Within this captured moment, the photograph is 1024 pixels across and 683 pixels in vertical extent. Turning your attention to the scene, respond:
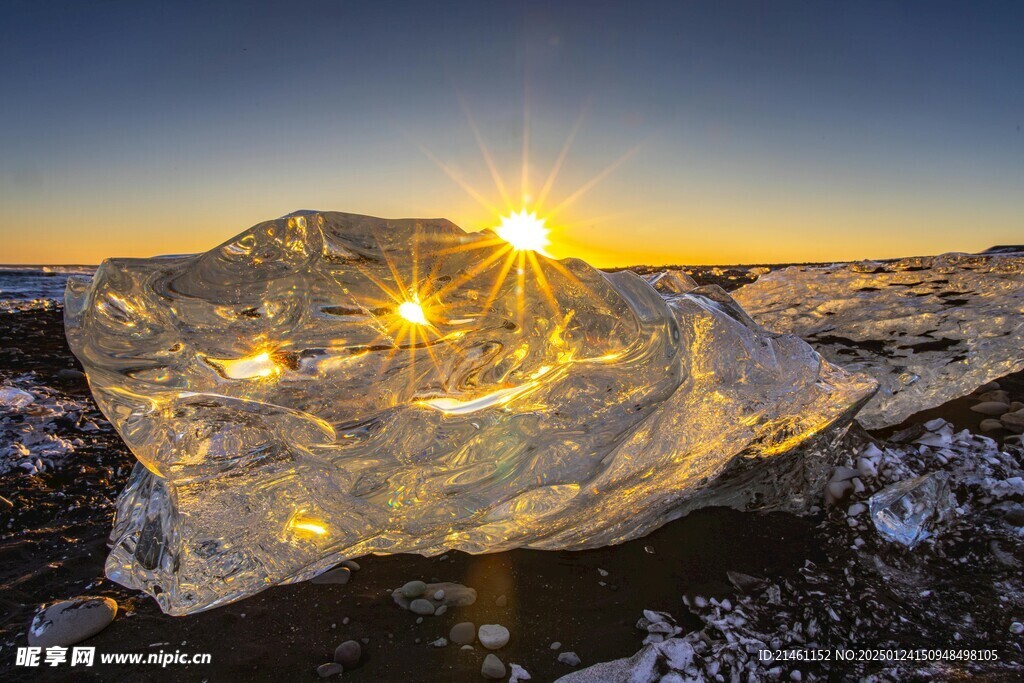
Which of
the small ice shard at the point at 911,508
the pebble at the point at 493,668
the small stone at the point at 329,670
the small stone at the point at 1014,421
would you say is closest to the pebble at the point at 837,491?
the small ice shard at the point at 911,508

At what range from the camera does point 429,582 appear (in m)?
2.55

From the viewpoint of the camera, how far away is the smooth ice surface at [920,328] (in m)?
3.82

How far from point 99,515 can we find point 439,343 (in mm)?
2491

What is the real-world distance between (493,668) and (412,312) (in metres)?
1.31

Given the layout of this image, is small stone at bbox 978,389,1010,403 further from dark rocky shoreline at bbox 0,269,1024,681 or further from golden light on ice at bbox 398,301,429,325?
golden light on ice at bbox 398,301,429,325

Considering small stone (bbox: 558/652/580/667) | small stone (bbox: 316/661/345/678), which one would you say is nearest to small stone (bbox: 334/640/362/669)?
small stone (bbox: 316/661/345/678)

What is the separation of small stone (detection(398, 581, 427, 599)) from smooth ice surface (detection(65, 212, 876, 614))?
152 mm

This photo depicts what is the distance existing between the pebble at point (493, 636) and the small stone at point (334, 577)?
723 mm

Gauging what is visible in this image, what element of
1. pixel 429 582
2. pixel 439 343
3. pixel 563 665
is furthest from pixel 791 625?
pixel 439 343

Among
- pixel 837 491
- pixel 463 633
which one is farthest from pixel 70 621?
pixel 837 491

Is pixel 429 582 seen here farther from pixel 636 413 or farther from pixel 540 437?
pixel 636 413

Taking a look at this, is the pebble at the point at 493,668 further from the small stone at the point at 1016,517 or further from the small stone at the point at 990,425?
the small stone at the point at 990,425

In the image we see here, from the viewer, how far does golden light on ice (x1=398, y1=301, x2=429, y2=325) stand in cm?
202

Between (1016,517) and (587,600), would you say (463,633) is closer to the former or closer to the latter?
(587,600)
